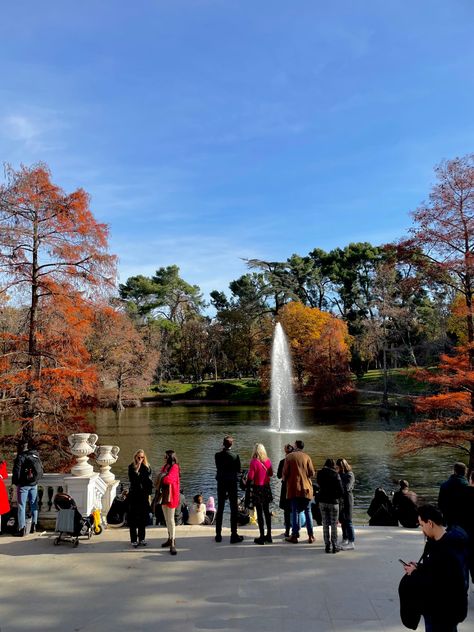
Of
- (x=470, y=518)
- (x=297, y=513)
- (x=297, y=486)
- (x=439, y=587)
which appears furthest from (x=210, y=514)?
(x=439, y=587)

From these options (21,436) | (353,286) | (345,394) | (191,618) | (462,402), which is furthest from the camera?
(353,286)

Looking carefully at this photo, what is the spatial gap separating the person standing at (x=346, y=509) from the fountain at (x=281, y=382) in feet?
102

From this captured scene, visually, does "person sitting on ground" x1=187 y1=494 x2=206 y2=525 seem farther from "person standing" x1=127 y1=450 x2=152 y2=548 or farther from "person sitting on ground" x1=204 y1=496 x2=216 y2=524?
"person standing" x1=127 y1=450 x2=152 y2=548

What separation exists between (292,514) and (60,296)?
813cm

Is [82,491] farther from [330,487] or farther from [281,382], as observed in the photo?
[281,382]

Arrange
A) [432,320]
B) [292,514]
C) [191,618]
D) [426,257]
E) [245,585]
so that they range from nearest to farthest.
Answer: [191,618] < [245,585] < [292,514] < [426,257] < [432,320]

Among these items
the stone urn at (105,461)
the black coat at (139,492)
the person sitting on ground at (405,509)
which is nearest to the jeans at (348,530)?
the person sitting on ground at (405,509)

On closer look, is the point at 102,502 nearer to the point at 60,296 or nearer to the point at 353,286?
the point at 60,296

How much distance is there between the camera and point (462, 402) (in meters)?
14.4

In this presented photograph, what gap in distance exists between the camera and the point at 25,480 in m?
8.74

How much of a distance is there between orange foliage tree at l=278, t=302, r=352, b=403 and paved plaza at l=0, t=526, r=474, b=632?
40.6 meters

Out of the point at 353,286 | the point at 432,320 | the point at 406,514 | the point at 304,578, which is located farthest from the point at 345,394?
the point at 304,578

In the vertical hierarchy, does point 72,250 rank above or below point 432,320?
below

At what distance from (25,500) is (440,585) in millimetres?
7285
